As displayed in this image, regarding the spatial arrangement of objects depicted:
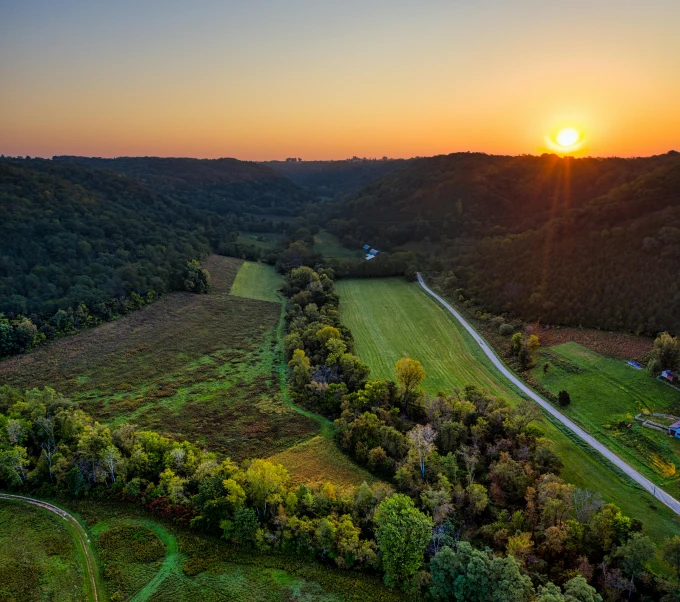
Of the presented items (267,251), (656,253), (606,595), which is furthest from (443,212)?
(606,595)

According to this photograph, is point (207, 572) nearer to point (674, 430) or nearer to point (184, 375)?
point (184, 375)

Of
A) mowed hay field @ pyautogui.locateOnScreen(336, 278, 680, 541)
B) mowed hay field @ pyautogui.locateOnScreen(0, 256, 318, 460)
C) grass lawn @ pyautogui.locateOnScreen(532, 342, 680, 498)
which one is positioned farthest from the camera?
mowed hay field @ pyautogui.locateOnScreen(0, 256, 318, 460)

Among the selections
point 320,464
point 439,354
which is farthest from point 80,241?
point 439,354

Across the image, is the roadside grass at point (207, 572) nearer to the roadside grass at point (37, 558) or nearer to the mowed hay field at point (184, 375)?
the roadside grass at point (37, 558)

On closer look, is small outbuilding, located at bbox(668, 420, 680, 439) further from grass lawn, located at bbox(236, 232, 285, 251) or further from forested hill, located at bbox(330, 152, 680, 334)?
grass lawn, located at bbox(236, 232, 285, 251)

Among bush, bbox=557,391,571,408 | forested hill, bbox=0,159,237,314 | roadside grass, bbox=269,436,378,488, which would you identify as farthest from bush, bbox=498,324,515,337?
forested hill, bbox=0,159,237,314

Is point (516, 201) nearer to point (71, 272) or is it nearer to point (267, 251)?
point (267, 251)

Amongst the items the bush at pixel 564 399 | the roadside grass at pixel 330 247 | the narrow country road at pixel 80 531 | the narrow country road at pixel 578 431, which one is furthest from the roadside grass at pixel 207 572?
the roadside grass at pixel 330 247
